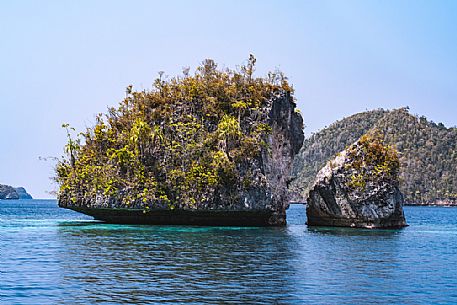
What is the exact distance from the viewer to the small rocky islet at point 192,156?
52656mm

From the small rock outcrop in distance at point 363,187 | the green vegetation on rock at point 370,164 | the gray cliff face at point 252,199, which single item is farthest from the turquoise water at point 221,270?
the green vegetation on rock at point 370,164

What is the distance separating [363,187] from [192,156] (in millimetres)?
16159

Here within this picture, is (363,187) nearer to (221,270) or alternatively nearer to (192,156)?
(192,156)

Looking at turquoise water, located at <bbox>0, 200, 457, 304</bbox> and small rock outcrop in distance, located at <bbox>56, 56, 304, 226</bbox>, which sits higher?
small rock outcrop in distance, located at <bbox>56, 56, 304, 226</bbox>

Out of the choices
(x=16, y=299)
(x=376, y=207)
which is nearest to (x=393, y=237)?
(x=376, y=207)

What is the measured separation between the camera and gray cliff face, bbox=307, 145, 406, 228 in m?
53.2

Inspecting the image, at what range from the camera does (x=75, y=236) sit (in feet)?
136

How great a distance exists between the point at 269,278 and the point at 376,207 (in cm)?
3185

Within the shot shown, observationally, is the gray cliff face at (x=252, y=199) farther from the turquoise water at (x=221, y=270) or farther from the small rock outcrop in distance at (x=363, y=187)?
the turquoise water at (x=221, y=270)

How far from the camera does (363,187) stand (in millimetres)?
53156

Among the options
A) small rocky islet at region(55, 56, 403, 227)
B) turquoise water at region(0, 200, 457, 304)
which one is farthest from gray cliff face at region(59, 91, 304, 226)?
turquoise water at region(0, 200, 457, 304)

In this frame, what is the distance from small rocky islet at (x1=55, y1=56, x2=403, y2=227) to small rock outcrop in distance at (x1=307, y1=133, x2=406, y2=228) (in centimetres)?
102

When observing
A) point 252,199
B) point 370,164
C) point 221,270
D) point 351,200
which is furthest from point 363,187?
point 221,270

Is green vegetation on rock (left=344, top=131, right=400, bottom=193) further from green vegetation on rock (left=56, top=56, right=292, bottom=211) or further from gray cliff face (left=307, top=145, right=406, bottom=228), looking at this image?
green vegetation on rock (left=56, top=56, right=292, bottom=211)
